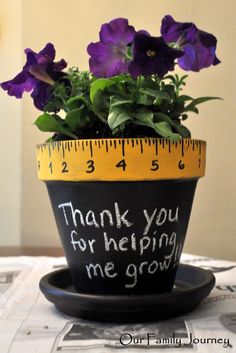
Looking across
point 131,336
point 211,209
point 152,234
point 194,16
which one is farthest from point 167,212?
point 194,16

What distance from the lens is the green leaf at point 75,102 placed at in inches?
18.4

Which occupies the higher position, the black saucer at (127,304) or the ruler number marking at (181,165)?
the ruler number marking at (181,165)

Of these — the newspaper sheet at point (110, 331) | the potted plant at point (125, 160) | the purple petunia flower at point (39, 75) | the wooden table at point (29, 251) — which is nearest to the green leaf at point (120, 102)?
the potted plant at point (125, 160)

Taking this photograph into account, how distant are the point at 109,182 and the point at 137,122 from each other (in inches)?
2.7

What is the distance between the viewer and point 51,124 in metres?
0.48

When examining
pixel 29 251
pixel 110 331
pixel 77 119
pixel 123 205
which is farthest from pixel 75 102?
pixel 29 251

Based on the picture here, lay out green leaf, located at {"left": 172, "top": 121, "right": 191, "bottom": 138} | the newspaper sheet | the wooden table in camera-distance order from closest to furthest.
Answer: the newspaper sheet
green leaf, located at {"left": 172, "top": 121, "right": 191, "bottom": 138}
the wooden table

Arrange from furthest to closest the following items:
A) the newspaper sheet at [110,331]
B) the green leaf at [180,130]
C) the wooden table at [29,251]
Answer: the wooden table at [29,251]
the green leaf at [180,130]
the newspaper sheet at [110,331]

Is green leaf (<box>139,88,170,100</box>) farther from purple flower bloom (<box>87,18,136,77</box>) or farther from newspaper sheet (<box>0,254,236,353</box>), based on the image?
newspaper sheet (<box>0,254,236,353</box>)

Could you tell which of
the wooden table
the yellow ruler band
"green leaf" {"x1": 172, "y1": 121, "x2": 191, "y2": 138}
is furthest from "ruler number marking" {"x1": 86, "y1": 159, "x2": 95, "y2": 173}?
the wooden table

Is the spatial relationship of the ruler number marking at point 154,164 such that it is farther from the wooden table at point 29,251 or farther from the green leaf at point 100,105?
the wooden table at point 29,251

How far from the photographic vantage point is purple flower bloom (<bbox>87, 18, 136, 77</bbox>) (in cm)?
46

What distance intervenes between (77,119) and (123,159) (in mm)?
72

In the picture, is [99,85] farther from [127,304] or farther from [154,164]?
[127,304]
